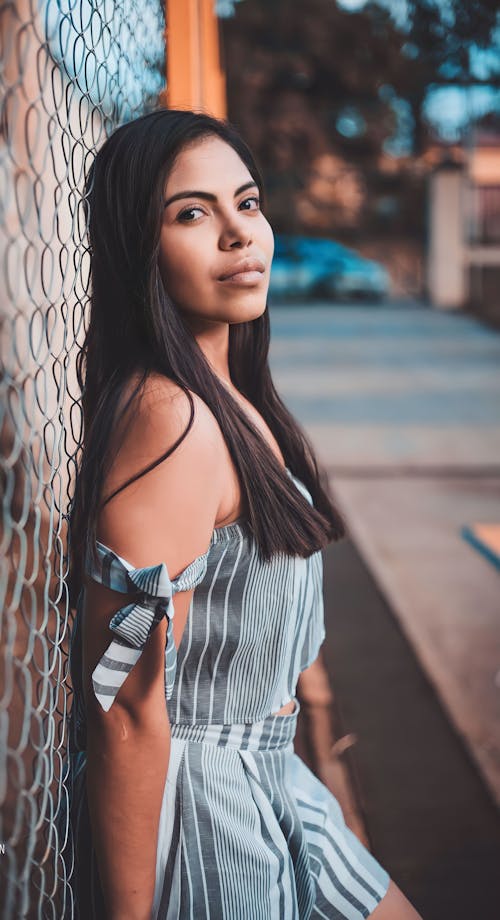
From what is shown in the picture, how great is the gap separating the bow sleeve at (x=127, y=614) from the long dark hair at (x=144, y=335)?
0.07m

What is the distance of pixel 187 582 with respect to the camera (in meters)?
Answer: 1.10

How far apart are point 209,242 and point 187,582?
0.45m

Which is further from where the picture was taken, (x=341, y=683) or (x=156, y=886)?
(x=341, y=683)

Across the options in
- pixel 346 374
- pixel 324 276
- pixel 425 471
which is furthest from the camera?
pixel 324 276

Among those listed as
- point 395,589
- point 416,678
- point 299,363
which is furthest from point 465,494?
point 299,363

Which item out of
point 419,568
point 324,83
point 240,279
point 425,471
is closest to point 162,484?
point 240,279

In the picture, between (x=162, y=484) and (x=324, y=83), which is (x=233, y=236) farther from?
(x=324, y=83)

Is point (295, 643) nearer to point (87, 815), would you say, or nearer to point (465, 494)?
point (87, 815)

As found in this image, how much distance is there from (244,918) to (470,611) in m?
3.00

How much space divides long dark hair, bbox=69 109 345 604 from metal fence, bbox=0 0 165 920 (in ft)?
0.17

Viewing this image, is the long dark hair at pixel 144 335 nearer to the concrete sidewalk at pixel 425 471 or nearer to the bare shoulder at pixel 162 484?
the bare shoulder at pixel 162 484

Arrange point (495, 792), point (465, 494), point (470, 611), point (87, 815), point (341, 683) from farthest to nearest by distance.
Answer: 1. point (465, 494)
2. point (470, 611)
3. point (341, 683)
4. point (495, 792)
5. point (87, 815)

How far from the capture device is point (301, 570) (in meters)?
1.32

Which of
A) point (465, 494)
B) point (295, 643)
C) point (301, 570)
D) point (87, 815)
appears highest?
point (465, 494)
